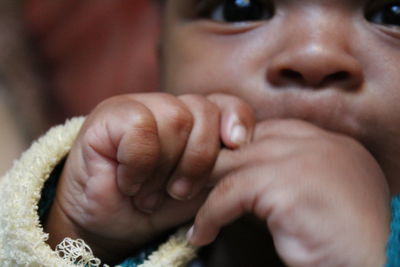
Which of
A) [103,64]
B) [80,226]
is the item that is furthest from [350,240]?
[103,64]

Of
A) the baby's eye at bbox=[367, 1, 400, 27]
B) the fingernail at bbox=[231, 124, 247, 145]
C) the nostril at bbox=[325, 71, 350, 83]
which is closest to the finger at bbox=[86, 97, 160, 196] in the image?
the fingernail at bbox=[231, 124, 247, 145]

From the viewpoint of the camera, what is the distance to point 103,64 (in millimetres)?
1531

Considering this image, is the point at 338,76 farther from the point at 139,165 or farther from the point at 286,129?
the point at 139,165

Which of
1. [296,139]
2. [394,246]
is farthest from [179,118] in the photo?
[394,246]

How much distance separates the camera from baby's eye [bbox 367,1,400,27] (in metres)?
0.76

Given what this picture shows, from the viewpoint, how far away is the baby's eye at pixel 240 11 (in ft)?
2.69

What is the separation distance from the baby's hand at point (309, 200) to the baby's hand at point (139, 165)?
0.04 m

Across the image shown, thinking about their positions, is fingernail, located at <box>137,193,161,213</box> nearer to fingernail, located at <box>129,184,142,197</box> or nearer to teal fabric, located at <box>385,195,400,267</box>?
fingernail, located at <box>129,184,142,197</box>

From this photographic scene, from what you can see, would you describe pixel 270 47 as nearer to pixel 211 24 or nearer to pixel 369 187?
pixel 211 24

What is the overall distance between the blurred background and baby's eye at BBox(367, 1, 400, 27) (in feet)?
2.51

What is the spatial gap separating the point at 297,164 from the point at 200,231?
13 centimetres

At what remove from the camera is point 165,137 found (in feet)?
1.99

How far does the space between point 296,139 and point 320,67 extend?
0.38ft

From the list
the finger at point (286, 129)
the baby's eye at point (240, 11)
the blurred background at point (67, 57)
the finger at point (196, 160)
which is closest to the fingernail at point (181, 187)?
the finger at point (196, 160)
